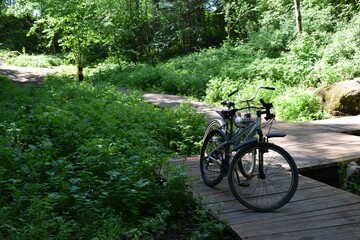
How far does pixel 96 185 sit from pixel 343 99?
7146 mm

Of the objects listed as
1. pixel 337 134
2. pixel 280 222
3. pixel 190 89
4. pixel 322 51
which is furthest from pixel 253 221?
pixel 190 89

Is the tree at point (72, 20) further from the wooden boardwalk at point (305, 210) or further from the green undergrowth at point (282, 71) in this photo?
the wooden boardwalk at point (305, 210)

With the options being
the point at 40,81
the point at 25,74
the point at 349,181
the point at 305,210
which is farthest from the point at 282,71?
the point at 25,74

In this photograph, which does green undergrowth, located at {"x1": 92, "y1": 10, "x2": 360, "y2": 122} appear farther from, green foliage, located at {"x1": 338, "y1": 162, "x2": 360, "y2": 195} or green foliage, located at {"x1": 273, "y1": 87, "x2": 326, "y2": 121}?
green foliage, located at {"x1": 338, "y1": 162, "x2": 360, "y2": 195}

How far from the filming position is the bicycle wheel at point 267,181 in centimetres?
385

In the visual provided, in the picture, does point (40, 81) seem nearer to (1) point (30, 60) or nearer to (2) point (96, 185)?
(1) point (30, 60)

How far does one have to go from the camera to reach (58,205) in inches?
151

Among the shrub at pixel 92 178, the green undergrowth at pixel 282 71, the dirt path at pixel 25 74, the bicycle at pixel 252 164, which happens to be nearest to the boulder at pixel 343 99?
the green undergrowth at pixel 282 71

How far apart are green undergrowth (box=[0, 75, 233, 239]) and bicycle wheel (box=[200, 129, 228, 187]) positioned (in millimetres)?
369

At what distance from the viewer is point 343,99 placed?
927 centimetres

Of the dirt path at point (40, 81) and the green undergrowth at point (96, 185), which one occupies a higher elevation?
the dirt path at point (40, 81)

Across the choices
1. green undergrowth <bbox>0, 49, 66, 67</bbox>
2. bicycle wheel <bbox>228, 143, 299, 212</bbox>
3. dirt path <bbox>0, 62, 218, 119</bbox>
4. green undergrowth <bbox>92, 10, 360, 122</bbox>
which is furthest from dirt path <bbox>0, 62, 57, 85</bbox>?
bicycle wheel <bbox>228, 143, 299, 212</bbox>

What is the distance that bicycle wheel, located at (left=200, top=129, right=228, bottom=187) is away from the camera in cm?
455

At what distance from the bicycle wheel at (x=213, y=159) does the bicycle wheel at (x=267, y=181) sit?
28cm
